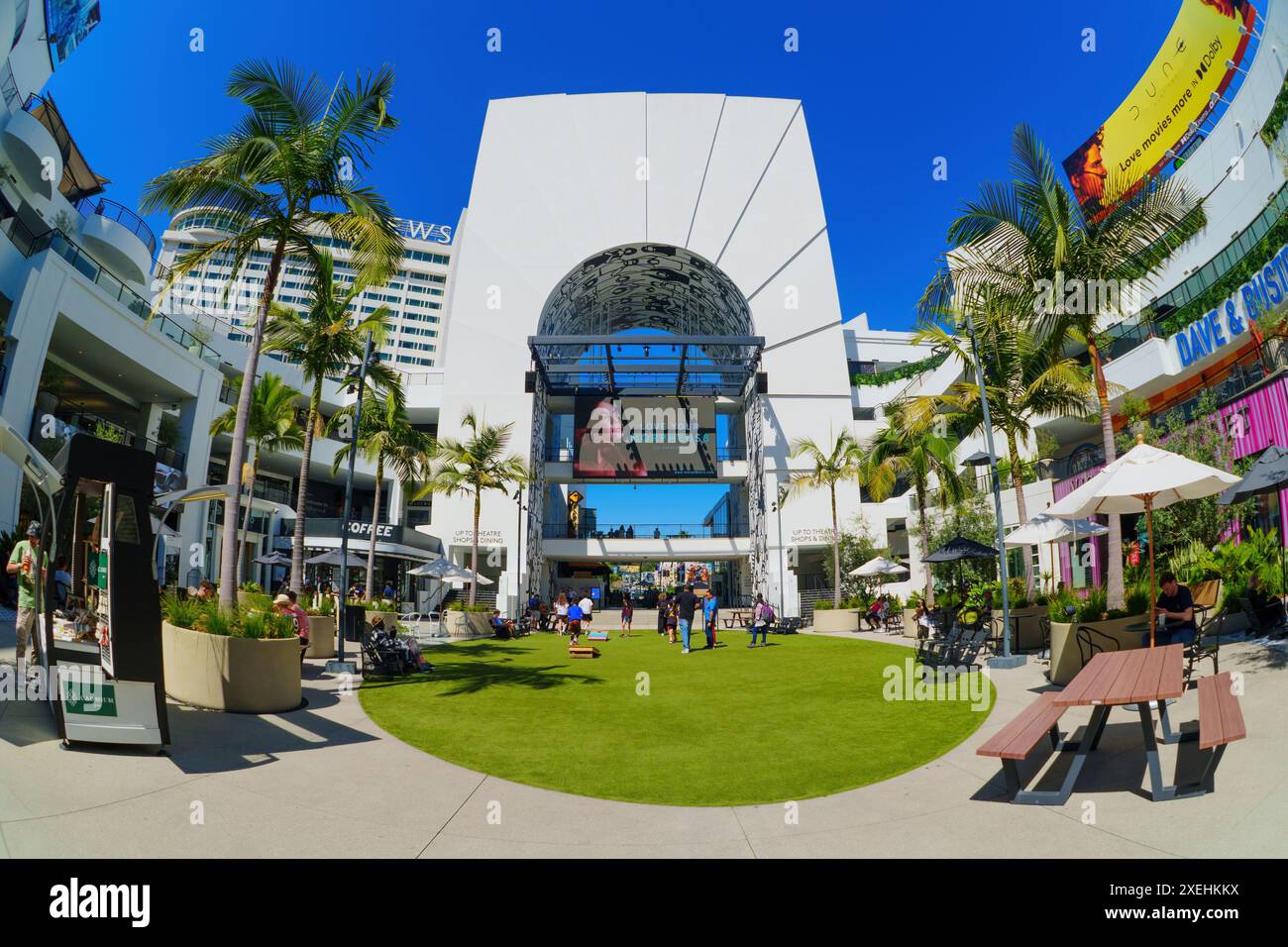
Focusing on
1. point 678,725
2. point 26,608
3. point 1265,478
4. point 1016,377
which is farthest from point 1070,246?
point 26,608

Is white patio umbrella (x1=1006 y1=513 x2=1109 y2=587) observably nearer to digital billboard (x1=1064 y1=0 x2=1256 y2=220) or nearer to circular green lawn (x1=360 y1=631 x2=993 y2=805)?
circular green lawn (x1=360 y1=631 x2=993 y2=805)

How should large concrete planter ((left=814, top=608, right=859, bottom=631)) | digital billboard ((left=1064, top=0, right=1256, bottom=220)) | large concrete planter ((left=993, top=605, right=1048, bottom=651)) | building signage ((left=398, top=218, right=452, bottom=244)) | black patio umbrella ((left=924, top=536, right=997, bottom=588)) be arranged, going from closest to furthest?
Answer: large concrete planter ((left=993, top=605, right=1048, bottom=651))
black patio umbrella ((left=924, top=536, right=997, bottom=588))
digital billboard ((left=1064, top=0, right=1256, bottom=220))
large concrete planter ((left=814, top=608, right=859, bottom=631))
building signage ((left=398, top=218, right=452, bottom=244))

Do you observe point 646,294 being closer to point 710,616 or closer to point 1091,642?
point 710,616

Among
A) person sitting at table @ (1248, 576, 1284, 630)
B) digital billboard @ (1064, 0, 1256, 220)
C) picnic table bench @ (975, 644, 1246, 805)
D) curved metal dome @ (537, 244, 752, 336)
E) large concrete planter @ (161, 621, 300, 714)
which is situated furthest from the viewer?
curved metal dome @ (537, 244, 752, 336)

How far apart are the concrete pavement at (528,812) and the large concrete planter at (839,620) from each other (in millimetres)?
18291

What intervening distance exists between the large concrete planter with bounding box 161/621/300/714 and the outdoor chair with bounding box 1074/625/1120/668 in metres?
9.96

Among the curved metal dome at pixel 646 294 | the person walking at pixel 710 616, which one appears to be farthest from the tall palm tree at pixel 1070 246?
the curved metal dome at pixel 646 294

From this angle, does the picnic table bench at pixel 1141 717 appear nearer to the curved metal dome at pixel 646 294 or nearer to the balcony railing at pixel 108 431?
the balcony railing at pixel 108 431

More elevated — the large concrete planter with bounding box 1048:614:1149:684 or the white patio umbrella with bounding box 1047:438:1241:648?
the white patio umbrella with bounding box 1047:438:1241:648

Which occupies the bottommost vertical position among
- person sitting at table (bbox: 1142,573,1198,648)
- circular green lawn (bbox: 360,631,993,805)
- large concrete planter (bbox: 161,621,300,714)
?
A: circular green lawn (bbox: 360,631,993,805)

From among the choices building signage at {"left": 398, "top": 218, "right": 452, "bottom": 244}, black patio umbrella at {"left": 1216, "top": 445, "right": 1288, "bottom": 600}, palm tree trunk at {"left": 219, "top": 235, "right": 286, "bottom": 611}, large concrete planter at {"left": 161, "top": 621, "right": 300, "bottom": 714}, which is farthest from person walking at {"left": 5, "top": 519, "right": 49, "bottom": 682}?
building signage at {"left": 398, "top": 218, "right": 452, "bottom": 244}

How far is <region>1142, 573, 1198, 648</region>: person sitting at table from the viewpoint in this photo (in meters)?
7.41

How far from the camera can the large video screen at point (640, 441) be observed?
3966cm

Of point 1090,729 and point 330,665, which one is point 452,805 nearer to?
point 1090,729
